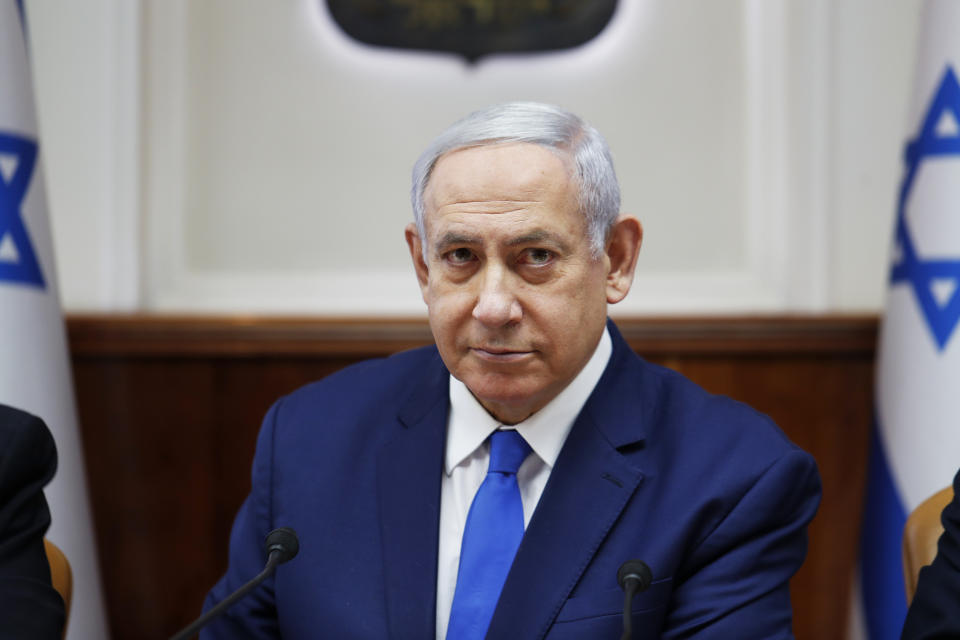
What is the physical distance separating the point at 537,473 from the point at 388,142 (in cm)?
190

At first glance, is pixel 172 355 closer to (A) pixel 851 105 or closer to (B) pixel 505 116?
(B) pixel 505 116

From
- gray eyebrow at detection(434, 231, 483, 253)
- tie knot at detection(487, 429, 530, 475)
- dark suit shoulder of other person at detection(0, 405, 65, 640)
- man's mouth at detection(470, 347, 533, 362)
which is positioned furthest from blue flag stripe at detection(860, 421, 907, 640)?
dark suit shoulder of other person at detection(0, 405, 65, 640)

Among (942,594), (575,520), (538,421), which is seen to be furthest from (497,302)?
(942,594)

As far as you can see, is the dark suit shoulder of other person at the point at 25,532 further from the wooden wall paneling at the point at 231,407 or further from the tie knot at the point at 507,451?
the wooden wall paneling at the point at 231,407

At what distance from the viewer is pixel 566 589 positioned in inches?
57.2

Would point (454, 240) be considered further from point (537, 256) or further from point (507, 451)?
point (507, 451)

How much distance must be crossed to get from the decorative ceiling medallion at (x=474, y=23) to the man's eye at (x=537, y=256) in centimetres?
187

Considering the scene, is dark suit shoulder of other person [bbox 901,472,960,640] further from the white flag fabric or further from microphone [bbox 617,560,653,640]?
the white flag fabric

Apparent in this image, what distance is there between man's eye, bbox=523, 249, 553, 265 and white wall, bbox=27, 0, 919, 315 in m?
1.61

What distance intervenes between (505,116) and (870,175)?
2.01 meters

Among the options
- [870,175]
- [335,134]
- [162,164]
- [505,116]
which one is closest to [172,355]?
[162,164]

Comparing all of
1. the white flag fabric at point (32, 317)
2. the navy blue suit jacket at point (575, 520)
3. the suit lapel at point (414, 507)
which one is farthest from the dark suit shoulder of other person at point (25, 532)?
the white flag fabric at point (32, 317)

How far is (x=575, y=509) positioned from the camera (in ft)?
5.00

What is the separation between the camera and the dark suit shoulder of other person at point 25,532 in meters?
1.39
